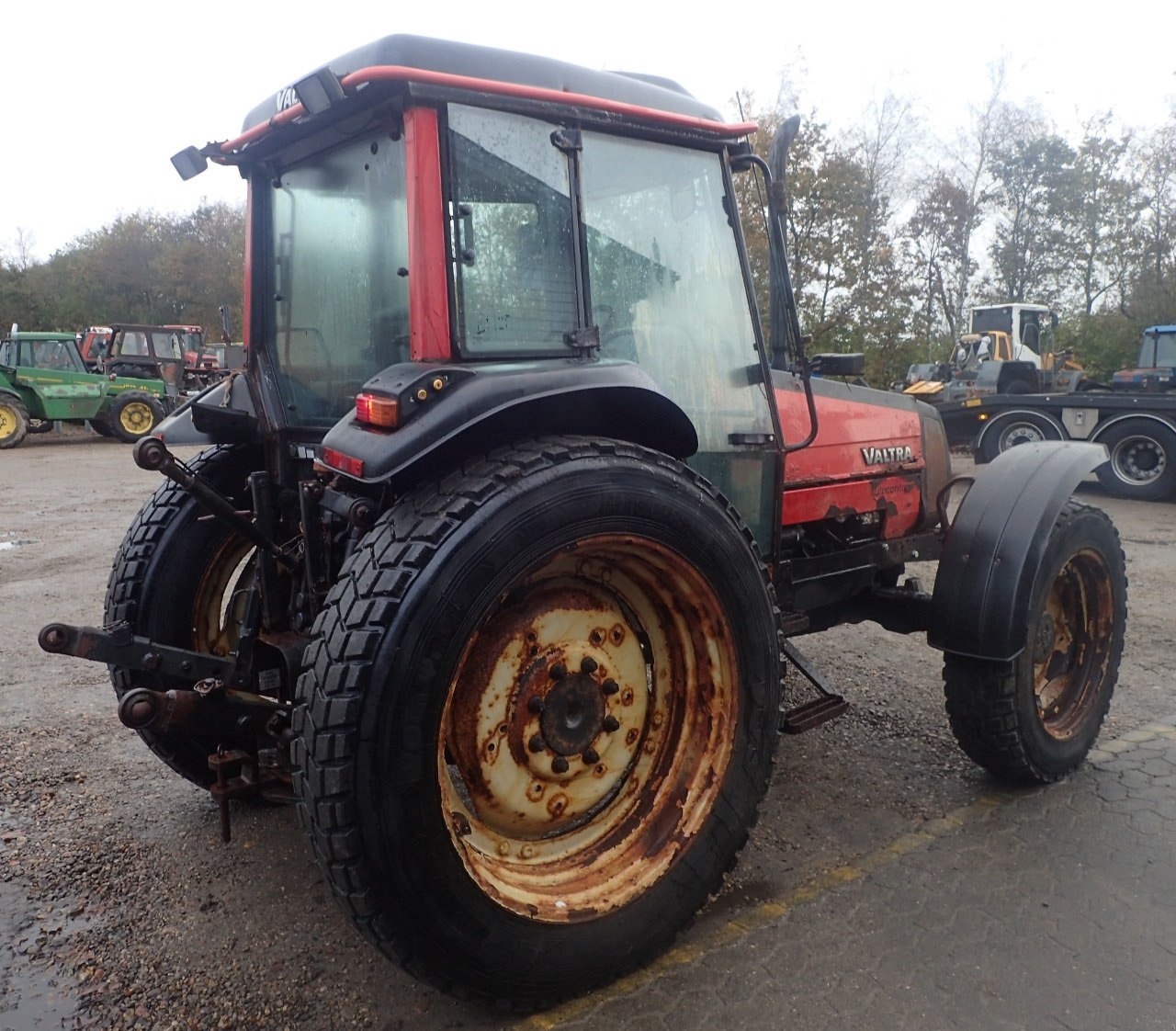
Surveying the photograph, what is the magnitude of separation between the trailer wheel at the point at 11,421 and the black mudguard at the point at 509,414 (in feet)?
61.1

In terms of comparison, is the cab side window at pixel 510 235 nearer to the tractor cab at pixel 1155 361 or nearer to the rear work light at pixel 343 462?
the rear work light at pixel 343 462

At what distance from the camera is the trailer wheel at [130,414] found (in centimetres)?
1909

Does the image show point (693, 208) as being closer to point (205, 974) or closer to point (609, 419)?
point (609, 419)

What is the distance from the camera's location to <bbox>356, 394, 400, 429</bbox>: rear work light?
6.63 feet

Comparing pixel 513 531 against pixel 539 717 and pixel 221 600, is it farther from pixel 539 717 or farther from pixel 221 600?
pixel 221 600

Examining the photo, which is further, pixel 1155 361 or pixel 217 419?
pixel 1155 361

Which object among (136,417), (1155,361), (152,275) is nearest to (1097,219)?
(1155,361)

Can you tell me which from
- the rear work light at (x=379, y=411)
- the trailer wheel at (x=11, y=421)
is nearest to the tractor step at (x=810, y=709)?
the rear work light at (x=379, y=411)

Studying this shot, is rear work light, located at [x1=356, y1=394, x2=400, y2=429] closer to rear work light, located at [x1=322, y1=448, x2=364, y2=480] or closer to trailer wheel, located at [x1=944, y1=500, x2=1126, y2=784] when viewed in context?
rear work light, located at [x1=322, y1=448, x2=364, y2=480]

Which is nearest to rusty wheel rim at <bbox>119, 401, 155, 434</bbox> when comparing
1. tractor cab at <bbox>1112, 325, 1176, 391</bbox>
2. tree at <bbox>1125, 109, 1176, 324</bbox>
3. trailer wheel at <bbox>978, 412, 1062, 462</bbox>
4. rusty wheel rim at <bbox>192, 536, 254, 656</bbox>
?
trailer wheel at <bbox>978, 412, 1062, 462</bbox>

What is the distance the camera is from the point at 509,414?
2.22m

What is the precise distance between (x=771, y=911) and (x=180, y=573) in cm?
214

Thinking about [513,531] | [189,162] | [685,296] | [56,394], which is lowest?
[56,394]

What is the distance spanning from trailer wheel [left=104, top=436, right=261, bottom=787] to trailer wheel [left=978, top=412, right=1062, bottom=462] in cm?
1197
